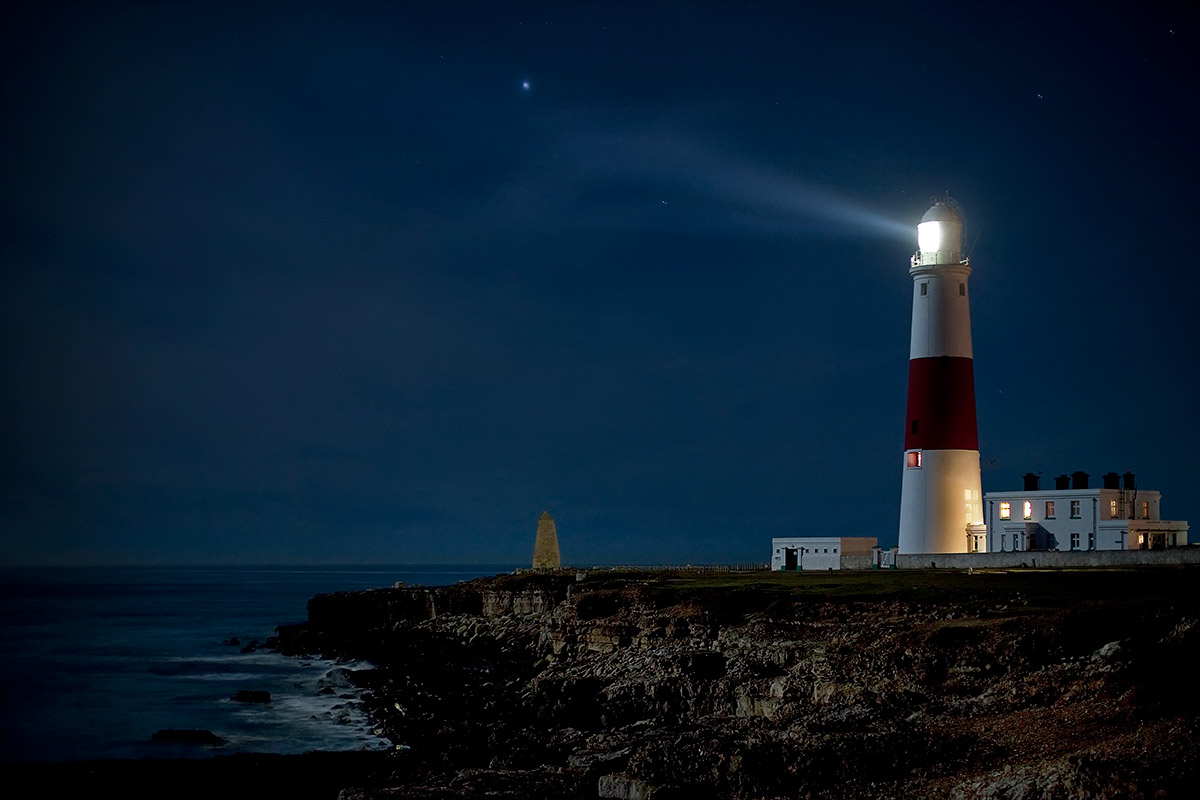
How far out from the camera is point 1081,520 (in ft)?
136

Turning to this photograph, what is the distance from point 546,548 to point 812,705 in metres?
50.4

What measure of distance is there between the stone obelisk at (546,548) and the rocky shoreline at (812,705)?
33300 millimetres

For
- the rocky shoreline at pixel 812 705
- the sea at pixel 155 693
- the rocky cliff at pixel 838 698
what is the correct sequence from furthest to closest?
the sea at pixel 155 693
the rocky shoreline at pixel 812 705
the rocky cliff at pixel 838 698

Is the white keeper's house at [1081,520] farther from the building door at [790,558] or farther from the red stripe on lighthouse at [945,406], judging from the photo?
the building door at [790,558]

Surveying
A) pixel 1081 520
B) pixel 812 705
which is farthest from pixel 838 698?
pixel 1081 520

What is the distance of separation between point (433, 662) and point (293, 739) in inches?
499

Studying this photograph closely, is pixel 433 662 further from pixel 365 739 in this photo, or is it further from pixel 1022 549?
pixel 1022 549

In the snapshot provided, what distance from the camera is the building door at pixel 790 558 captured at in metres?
52.1

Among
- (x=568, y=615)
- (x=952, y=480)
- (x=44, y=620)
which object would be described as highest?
(x=952, y=480)

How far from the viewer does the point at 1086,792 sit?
43.8ft

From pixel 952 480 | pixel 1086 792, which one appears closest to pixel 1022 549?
pixel 952 480

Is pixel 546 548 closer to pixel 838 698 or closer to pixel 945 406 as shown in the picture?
pixel 945 406

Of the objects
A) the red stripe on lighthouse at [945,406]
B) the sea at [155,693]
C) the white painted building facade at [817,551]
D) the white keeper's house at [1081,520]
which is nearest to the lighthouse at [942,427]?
the red stripe on lighthouse at [945,406]

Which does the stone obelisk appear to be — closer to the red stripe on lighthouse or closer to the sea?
the sea
